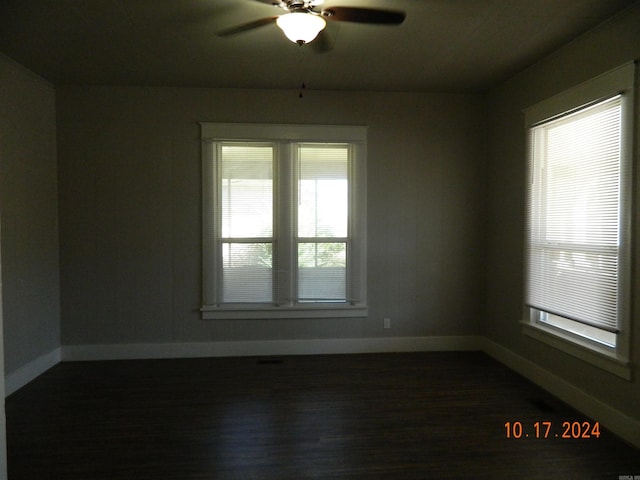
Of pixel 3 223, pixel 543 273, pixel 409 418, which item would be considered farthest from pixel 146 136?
pixel 543 273

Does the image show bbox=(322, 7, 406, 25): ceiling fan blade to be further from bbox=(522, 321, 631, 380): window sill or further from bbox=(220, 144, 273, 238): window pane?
bbox=(522, 321, 631, 380): window sill

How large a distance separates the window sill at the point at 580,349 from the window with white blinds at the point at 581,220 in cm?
4

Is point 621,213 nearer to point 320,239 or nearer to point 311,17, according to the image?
point 311,17

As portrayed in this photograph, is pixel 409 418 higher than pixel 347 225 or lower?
lower

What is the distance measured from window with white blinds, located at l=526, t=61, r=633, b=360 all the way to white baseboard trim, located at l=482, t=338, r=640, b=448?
411 mm

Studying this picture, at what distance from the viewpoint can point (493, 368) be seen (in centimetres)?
381

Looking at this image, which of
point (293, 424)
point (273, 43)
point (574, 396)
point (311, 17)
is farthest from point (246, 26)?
point (574, 396)

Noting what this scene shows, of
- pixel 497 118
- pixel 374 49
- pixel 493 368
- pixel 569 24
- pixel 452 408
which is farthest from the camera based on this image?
pixel 497 118

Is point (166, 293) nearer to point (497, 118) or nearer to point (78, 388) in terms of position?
point (78, 388)

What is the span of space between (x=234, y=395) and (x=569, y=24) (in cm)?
391

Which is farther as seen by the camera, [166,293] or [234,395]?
[166,293]

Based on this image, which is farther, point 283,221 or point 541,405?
point 283,221

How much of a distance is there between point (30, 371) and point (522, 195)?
16.3ft

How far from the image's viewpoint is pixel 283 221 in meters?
4.13
